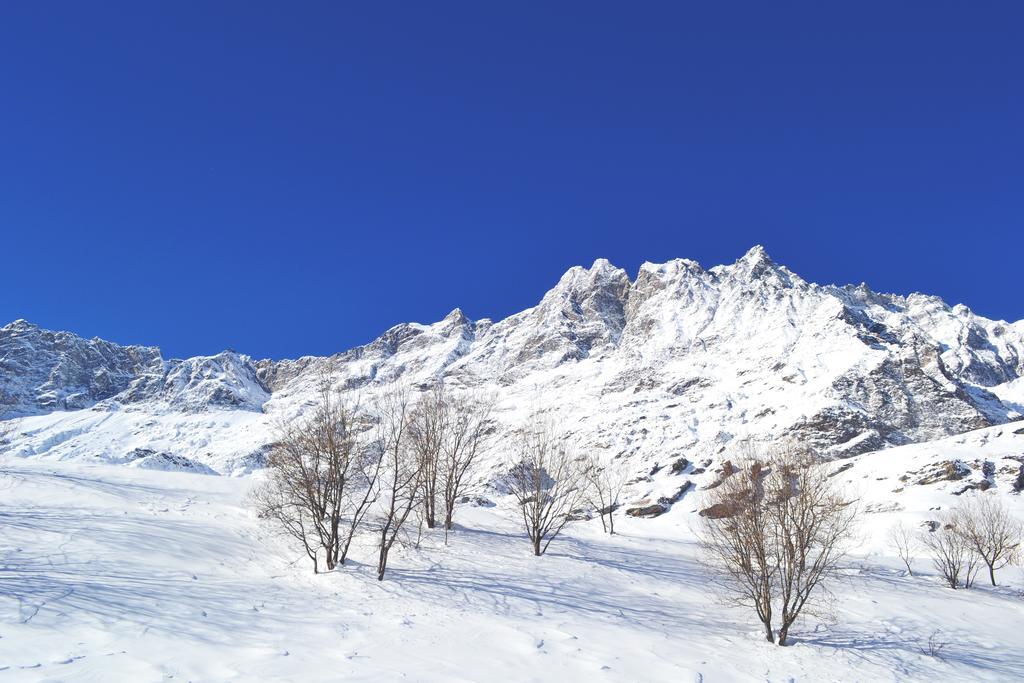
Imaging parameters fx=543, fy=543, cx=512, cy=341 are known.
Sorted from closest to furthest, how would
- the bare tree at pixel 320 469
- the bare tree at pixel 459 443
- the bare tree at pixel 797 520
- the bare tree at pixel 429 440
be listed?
1. the bare tree at pixel 797 520
2. the bare tree at pixel 320 469
3. the bare tree at pixel 429 440
4. the bare tree at pixel 459 443

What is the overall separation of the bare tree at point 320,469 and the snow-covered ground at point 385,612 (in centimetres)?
119

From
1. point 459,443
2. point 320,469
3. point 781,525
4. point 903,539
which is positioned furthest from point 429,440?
point 903,539

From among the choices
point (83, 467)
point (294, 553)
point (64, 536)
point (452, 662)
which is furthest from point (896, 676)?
point (83, 467)

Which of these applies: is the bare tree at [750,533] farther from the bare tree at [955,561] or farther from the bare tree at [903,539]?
the bare tree at [903,539]

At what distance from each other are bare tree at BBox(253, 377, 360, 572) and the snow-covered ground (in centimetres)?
119

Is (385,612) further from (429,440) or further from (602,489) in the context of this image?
(602,489)

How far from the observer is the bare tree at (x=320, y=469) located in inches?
766

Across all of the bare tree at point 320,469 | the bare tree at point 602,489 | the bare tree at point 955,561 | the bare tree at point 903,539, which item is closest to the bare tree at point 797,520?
the bare tree at point 320,469

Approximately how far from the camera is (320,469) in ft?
69.2

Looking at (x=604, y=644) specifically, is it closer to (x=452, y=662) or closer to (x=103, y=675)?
(x=452, y=662)

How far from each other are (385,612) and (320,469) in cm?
714

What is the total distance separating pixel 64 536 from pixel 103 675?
12.1 m

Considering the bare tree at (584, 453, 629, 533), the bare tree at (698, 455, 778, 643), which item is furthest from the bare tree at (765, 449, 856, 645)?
the bare tree at (584, 453, 629, 533)

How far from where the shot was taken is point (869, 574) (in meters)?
32.7
